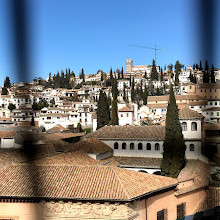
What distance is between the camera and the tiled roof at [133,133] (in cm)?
1103

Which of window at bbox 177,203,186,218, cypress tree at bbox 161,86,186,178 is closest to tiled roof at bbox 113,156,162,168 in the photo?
cypress tree at bbox 161,86,186,178

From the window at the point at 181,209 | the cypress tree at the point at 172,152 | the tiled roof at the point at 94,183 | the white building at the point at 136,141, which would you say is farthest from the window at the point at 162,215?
the white building at the point at 136,141

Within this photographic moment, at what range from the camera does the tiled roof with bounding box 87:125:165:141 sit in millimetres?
11029

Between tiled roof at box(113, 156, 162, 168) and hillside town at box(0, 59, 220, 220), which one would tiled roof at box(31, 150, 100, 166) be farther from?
tiled roof at box(113, 156, 162, 168)

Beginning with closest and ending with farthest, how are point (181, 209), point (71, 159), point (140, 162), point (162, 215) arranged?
1. point (162, 215)
2. point (181, 209)
3. point (71, 159)
4. point (140, 162)

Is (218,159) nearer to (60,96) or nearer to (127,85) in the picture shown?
(60,96)

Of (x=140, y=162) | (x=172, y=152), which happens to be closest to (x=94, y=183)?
(x=172, y=152)

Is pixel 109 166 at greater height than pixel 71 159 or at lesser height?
greater

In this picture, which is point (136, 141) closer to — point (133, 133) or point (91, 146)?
point (133, 133)

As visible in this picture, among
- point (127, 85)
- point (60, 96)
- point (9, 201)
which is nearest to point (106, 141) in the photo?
point (9, 201)

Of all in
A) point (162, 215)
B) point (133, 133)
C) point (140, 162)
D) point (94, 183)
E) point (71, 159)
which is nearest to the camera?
point (94, 183)

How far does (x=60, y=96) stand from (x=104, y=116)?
49.1ft

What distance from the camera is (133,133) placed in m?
11.4

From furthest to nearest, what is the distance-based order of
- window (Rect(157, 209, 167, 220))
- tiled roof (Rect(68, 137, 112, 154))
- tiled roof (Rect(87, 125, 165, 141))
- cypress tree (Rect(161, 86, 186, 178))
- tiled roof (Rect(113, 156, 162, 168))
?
tiled roof (Rect(87, 125, 165, 141))
tiled roof (Rect(113, 156, 162, 168))
tiled roof (Rect(68, 137, 112, 154))
cypress tree (Rect(161, 86, 186, 178))
window (Rect(157, 209, 167, 220))
